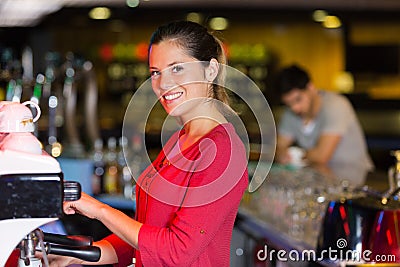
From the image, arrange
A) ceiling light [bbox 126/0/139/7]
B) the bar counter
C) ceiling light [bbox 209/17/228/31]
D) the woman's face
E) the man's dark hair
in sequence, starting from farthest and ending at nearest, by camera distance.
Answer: ceiling light [bbox 209/17/228/31]
ceiling light [bbox 126/0/139/7]
the man's dark hair
the bar counter
the woman's face

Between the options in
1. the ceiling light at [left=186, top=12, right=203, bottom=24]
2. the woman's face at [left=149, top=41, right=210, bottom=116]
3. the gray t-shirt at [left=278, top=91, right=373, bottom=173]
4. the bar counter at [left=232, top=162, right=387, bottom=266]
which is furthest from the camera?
the ceiling light at [left=186, top=12, right=203, bottom=24]

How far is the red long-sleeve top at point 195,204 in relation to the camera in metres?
1.97

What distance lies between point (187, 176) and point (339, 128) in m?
3.53

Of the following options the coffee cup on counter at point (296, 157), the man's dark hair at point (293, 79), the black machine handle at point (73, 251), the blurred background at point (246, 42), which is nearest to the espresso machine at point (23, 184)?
the black machine handle at point (73, 251)

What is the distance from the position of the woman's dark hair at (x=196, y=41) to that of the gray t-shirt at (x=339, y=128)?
11.0ft

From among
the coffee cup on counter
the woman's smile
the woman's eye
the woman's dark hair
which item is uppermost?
the woman's dark hair

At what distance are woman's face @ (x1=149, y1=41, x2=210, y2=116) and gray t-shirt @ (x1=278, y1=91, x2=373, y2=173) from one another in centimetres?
343

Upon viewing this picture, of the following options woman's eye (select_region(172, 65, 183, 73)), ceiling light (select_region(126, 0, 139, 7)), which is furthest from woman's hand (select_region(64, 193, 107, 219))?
ceiling light (select_region(126, 0, 139, 7))

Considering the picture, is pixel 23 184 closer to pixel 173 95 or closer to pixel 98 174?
pixel 173 95

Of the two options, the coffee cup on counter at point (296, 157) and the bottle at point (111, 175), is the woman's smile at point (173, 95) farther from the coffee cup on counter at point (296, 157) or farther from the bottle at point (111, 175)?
the bottle at point (111, 175)

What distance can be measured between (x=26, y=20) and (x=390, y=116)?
4.23 meters

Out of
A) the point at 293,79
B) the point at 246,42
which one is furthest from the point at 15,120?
the point at 246,42

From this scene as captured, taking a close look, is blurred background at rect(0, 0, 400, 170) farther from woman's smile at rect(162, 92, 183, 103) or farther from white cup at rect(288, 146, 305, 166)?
woman's smile at rect(162, 92, 183, 103)

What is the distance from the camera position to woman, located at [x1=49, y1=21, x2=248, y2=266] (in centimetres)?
198
